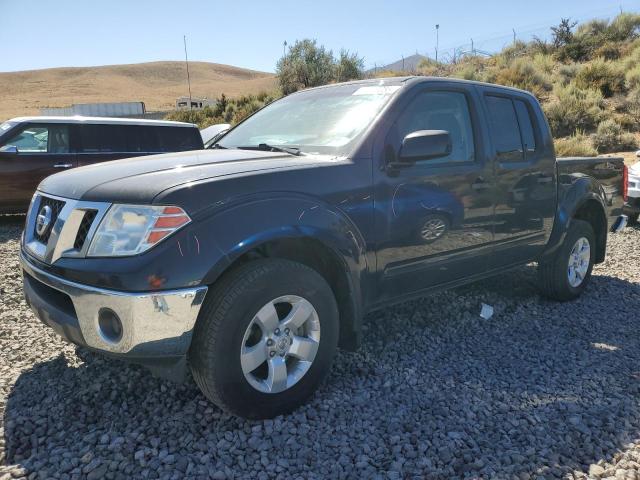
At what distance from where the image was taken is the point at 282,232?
271 centimetres

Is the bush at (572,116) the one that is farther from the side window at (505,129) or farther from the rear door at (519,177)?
the side window at (505,129)

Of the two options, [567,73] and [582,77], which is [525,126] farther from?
[567,73]

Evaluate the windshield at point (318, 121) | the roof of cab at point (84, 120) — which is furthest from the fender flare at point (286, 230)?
the roof of cab at point (84, 120)

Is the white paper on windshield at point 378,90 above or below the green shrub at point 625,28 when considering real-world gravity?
below

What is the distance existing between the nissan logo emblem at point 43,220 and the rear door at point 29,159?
607 cm

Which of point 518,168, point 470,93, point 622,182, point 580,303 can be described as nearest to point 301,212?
point 470,93

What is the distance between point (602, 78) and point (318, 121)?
2123 centimetres

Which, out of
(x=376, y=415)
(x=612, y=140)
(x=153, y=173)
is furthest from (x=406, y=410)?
(x=612, y=140)

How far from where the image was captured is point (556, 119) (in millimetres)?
17625

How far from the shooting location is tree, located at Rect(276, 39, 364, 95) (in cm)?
3263

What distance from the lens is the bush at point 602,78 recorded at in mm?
20484

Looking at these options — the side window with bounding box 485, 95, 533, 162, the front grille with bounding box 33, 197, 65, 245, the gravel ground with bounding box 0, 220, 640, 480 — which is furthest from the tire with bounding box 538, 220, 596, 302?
the front grille with bounding box 33, 197, 65, 245

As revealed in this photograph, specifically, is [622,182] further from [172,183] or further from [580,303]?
[172,183]

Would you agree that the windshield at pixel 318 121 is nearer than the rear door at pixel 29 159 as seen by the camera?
Yes
